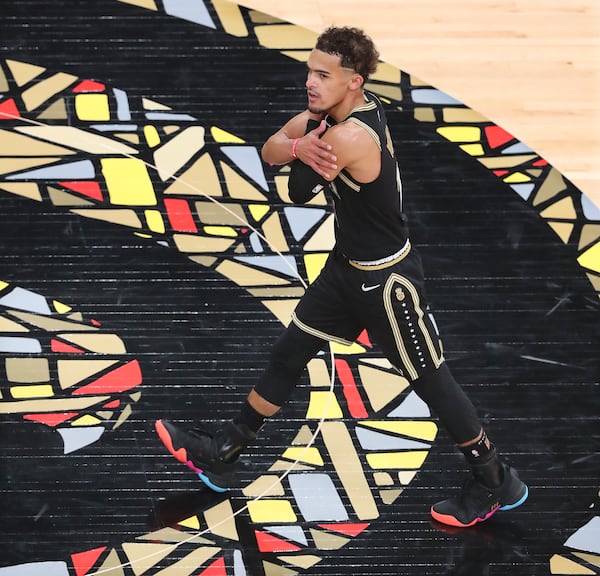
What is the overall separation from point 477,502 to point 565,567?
35cm

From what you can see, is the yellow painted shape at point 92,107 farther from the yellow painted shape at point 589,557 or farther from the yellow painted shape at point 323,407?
the yellow painted shape at point 589,557

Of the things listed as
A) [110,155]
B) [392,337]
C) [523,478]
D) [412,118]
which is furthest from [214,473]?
[412,118]

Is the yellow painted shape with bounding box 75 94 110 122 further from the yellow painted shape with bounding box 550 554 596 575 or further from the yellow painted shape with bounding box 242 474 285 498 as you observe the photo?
the yellow painted shape with bounding box 550 554 596 575

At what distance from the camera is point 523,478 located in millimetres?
4129

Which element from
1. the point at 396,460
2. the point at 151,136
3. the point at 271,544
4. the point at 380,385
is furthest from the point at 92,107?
the point at 271,544

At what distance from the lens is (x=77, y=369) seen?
4426 mm

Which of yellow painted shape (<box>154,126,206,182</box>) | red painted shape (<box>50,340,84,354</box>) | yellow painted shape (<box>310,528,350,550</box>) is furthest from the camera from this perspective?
yellow painted shape (<box>154,126,206,182</box>)

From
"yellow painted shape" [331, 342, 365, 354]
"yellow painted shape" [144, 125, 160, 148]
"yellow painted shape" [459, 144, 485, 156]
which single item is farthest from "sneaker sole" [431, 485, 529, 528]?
"yellow painted shape" [144, 125, 160, 148]

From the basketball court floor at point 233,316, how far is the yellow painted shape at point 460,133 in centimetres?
2

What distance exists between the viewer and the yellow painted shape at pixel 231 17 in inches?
229

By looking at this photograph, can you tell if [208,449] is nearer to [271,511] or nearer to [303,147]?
[271,511]

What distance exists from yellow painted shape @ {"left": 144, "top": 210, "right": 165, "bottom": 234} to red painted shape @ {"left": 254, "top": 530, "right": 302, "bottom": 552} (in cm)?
153

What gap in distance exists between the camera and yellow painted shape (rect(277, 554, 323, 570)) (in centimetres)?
380

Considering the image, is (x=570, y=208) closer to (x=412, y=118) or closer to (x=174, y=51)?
(x=412, y=118)
